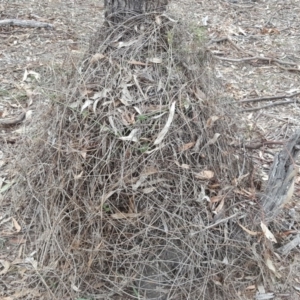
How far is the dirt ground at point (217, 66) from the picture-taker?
278 cm

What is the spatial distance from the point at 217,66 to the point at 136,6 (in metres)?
2.15

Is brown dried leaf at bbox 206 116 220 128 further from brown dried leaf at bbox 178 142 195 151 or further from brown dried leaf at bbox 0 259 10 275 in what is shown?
brown dried leaf at bbox 0 259 10 275

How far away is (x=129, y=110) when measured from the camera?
8.25 feet

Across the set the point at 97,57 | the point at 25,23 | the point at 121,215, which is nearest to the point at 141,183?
the point at 121,215

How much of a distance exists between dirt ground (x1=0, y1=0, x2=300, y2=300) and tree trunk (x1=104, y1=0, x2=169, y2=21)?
0.12 metres

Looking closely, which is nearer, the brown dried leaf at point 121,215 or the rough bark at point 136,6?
the brown dried leaf at point 121,215

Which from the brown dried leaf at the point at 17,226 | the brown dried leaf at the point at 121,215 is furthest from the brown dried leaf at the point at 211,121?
the brown dried leaf at the point at 17,226

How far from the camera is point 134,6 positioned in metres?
2.64

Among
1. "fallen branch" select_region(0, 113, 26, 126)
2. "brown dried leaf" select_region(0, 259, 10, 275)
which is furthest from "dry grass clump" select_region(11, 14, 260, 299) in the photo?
"fallen branch" select_region(0, 113, 26, 126)

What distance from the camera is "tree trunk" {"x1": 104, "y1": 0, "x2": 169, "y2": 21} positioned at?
263cm

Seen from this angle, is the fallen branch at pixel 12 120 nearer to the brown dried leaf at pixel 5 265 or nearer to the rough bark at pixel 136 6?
the brown dried leaf at pixel 5 265

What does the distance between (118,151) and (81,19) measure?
3.27 meters

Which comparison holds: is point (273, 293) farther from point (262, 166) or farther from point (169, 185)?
point (262, 166)

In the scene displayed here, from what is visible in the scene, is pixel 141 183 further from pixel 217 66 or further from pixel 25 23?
pixel 25 23
